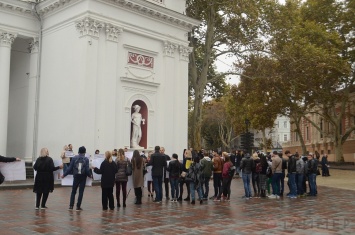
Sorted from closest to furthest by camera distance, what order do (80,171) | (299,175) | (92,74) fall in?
1. (80,171)
2. (299,175)
3. (92,74)

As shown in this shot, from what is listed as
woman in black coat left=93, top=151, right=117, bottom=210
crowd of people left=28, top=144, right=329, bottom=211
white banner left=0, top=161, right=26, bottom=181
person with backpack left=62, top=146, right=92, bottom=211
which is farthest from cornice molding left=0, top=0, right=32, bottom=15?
woman in black coat left=93, top=151, right=117, bottom=210

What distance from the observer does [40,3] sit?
25734 mm

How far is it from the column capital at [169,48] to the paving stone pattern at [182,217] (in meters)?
13.9

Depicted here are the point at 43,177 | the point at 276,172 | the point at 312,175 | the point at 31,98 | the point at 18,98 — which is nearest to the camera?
the point at 43,177

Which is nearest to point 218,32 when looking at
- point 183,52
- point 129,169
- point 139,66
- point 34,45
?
point 183,52

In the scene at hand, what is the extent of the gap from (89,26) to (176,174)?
11991 millimetres

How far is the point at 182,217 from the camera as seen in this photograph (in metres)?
11.0

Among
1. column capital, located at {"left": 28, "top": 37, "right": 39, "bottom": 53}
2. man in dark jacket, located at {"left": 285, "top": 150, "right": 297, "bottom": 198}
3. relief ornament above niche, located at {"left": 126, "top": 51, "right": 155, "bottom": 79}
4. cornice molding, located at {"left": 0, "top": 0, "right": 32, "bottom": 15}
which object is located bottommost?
man in dark jacket, located at {"left": 285, "top": 150, "right": 297, "bottom": 198}

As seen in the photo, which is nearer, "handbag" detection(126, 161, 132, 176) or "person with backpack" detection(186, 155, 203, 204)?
"handbag" detection(126, 161, 132, 176)

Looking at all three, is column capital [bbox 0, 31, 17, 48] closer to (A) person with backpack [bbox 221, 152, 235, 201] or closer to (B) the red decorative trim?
(B) the red decorative trim

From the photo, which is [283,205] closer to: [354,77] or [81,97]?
[81,97]

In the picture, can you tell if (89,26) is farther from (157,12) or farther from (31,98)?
(31,98)

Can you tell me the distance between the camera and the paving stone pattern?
9.12m

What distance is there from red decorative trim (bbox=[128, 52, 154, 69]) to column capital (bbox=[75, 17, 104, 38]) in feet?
8.60
